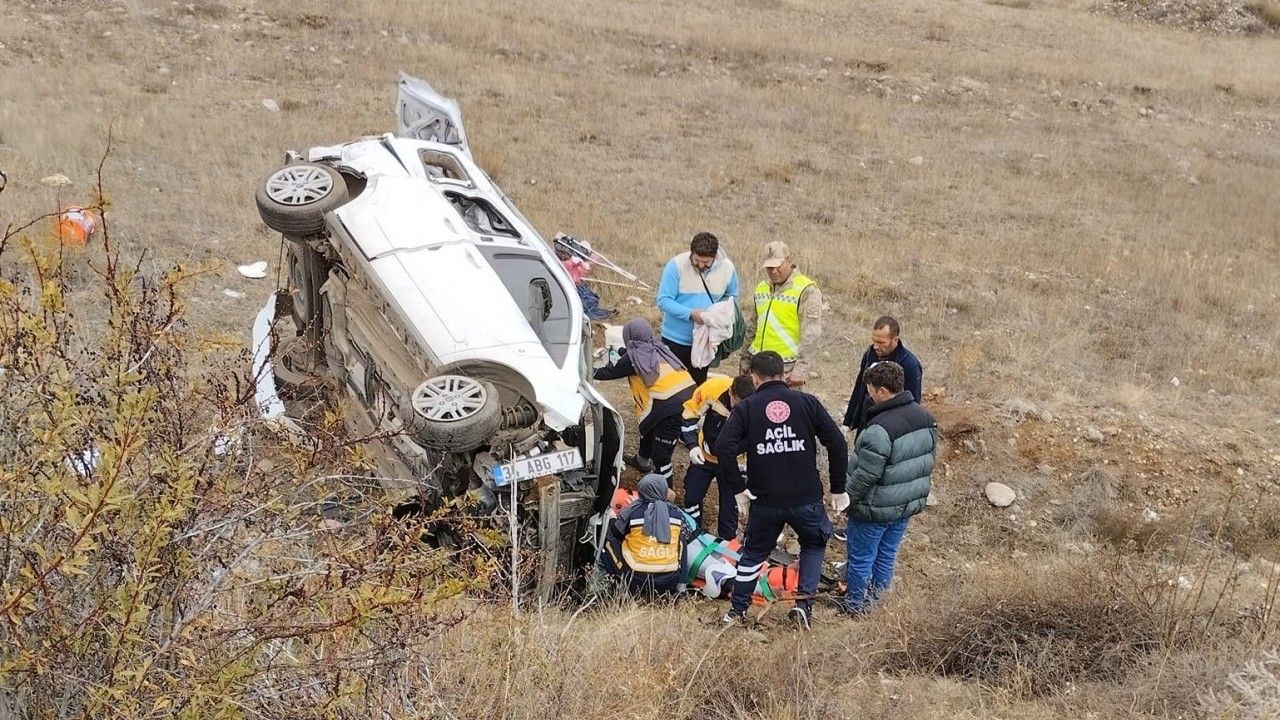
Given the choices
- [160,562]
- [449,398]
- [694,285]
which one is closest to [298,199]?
[449,398]

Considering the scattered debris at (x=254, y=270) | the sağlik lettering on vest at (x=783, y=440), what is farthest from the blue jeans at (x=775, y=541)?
the scattered debris at (x=254, y=270)

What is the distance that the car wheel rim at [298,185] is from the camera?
18.7 ft

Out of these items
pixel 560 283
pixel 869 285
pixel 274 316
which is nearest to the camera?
pixel 560 283

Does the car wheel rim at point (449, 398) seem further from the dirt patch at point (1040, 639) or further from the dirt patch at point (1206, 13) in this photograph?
the dirt patch at point (1206, 13)

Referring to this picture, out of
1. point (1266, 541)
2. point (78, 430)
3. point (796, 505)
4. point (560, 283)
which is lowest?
point (1266, 541)

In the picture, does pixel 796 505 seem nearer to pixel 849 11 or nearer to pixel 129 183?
pixel 129 183

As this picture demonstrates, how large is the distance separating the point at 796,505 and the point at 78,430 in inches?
133

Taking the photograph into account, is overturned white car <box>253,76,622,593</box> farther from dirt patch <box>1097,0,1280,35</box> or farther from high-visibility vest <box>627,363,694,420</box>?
dirt patch <box>1097,0,1280,35</box>

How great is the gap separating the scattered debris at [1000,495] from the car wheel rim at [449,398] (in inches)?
161

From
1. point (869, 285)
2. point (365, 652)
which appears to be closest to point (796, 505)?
point (365, 652)

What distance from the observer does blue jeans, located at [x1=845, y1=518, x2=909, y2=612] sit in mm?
5359

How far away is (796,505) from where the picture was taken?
5.05m

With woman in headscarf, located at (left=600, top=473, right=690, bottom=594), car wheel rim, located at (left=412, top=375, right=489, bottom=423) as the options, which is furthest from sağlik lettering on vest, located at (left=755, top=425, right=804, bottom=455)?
car wheel rim, located at (left=412, top=375, right=489, bottom=423)

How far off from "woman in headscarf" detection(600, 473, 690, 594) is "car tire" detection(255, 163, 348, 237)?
2.38 meters
